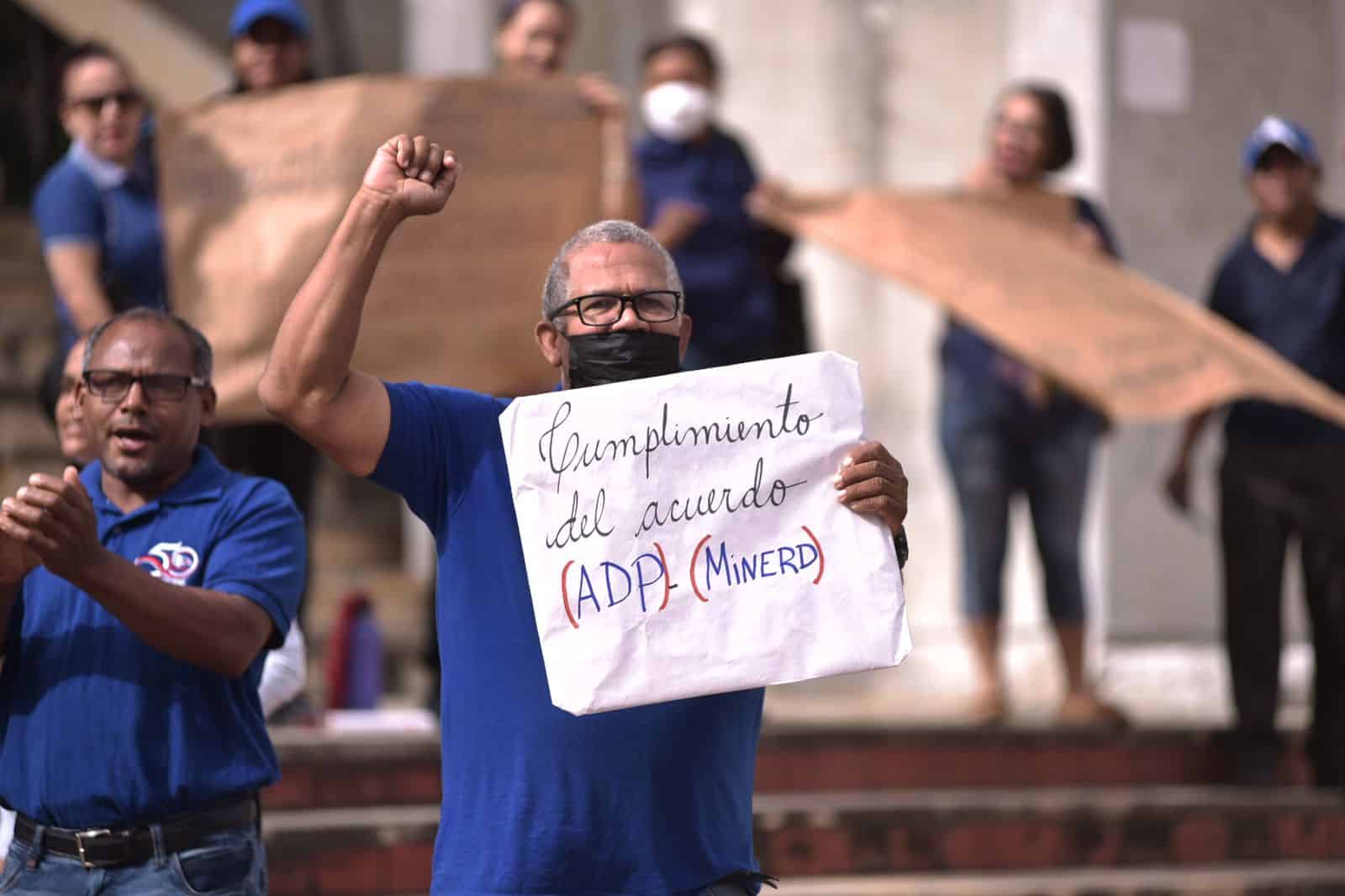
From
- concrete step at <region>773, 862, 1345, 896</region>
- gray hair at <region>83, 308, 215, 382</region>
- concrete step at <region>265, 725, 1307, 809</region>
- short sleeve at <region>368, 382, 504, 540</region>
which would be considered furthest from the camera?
concrete step at <region>265, 725, 1307, 809</region>

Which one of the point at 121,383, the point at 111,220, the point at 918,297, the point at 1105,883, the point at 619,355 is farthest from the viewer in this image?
the point at 918,297

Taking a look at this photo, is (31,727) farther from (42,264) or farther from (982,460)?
(42,264)

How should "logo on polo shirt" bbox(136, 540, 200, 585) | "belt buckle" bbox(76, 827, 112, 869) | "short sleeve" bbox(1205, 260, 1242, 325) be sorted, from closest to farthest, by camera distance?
"belt buckle" bbox(76, 827, 112, 869) → "logo on polo shirt" bbox(136, 540, 200, 585) → "short sleeve" bbox(1205, 260, 1242, 325)

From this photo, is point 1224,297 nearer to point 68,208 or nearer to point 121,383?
point 68,208

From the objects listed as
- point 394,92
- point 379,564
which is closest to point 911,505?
point 379,564

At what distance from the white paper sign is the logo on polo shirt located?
76 centimetres

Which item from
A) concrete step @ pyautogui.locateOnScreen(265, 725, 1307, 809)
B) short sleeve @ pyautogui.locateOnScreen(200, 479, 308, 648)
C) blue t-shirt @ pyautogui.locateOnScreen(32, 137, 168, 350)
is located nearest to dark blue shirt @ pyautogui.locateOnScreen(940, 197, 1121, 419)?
concrete step @ pyautogui.locateOnScreen(265, 725, 1307, 809)

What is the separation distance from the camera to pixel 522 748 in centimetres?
295

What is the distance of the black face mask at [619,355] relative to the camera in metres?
3.05

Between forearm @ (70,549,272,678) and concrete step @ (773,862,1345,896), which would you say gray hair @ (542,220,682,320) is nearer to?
forearm @ (70,549,272,678)

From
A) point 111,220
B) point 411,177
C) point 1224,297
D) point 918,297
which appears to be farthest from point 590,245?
point 918,297

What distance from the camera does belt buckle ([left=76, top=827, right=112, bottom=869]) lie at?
131 inches

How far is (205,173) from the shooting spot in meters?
5.80

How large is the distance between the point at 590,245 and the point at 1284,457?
12.4 ft
